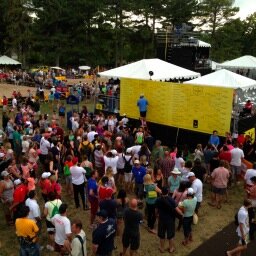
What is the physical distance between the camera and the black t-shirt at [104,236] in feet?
19.2

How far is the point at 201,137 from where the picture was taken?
1505 centimetres

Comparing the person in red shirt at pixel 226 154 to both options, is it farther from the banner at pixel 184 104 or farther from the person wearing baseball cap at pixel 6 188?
the person wearing baseball cap at pixel 6 188

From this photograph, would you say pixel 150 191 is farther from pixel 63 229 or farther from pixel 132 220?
pixel 63 229

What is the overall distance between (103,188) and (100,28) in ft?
145

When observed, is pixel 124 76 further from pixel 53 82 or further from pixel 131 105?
pixel 53 82

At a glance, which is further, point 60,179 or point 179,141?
point 179,141

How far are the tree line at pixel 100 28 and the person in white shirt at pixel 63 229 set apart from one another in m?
42.5

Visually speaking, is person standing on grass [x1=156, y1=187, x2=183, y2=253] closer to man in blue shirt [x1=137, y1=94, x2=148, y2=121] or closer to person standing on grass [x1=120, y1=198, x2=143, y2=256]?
person standing on grass [x1=120, y1=198, x2=143, y2=256]

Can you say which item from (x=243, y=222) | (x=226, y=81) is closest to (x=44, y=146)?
(x=243, y=222)

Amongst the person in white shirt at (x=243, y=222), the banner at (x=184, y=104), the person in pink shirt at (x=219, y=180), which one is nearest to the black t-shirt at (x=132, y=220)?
the person in white shirt at (x=243, y=222)

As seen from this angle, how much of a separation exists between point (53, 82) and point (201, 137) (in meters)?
18.8

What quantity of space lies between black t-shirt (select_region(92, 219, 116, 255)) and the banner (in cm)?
957

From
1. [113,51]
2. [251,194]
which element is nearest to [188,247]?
[251,194]

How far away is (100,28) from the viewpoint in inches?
1925
